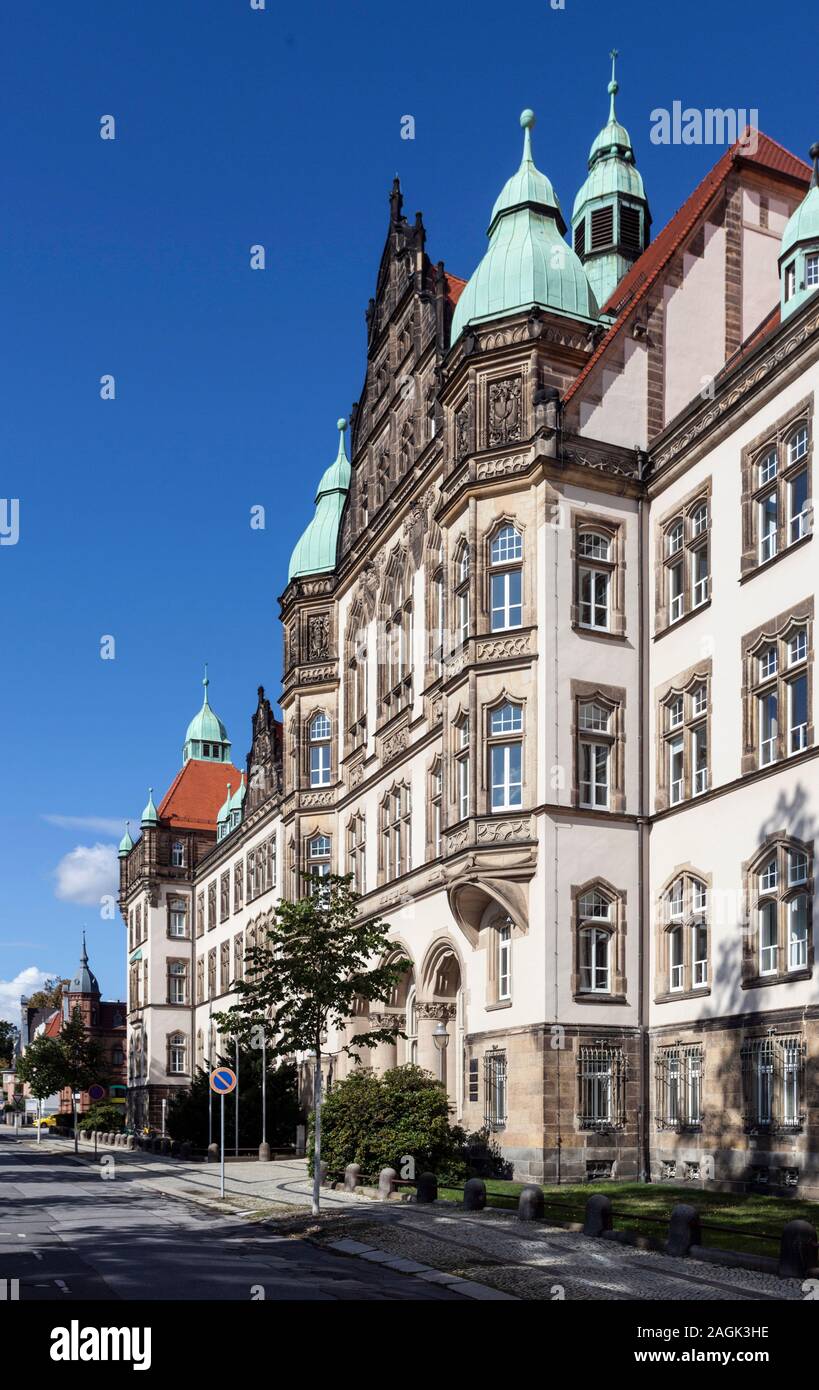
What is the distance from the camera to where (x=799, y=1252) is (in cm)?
1673

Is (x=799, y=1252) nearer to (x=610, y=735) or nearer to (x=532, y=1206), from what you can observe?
(x=532, y=1206)

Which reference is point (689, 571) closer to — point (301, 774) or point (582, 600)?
point (582, 600)

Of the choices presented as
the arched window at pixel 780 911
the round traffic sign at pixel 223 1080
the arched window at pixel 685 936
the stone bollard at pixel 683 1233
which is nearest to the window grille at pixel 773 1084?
the arched window at pixel 780 911

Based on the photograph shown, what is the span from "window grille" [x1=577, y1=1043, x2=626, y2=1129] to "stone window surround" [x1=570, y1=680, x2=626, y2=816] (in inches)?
200

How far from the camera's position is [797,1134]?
26.7 m

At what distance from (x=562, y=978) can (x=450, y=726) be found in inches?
280

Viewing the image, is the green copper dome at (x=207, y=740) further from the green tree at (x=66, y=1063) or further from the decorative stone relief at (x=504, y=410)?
the decorative stone relief at (x=504, y=410)

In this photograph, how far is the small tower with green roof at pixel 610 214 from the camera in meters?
51.8

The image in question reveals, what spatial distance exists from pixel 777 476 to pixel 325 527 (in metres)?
27.2

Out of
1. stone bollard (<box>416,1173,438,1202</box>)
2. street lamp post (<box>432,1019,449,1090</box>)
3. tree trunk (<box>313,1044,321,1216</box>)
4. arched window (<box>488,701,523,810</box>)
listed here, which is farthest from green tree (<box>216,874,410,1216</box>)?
street lamp post (<box>432,1019,449,1090</box>)

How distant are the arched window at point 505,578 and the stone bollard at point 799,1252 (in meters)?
19.3

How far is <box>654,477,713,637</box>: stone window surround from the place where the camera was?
32.4m

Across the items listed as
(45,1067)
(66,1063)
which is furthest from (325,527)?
(45,1067)
